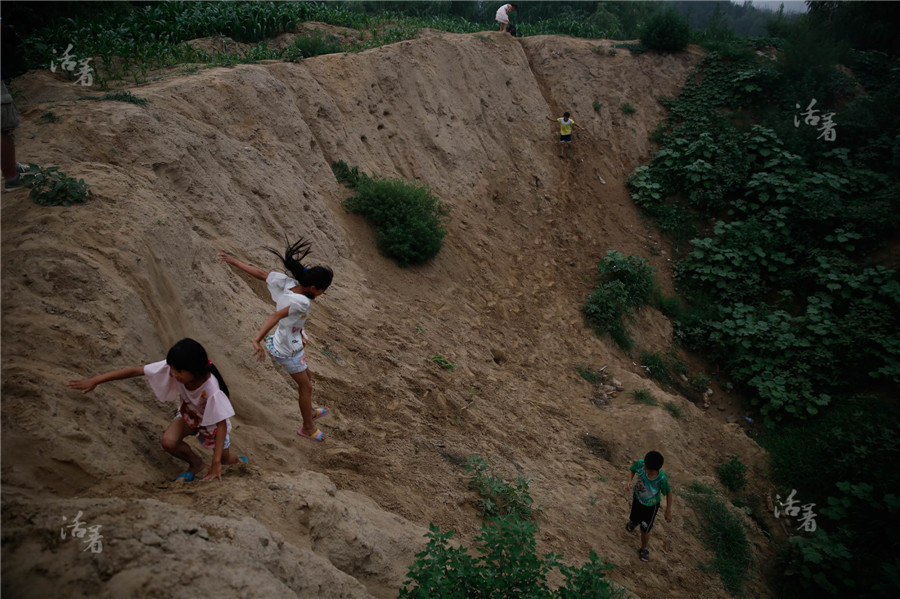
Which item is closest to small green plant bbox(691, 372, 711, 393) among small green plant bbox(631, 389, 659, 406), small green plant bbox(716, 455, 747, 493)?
small green plant bbox(631, 389, 659, 406)

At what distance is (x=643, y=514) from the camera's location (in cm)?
537

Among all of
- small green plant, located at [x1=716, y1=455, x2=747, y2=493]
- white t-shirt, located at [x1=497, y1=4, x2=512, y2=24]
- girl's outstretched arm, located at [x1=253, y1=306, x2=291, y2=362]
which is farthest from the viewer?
white t-shirt, located at [x1=497, y1=4, x2=512, y2=24]

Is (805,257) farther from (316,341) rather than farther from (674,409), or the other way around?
(316,341)

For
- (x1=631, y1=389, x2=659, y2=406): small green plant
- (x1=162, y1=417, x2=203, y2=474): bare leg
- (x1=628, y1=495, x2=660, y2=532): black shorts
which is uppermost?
(x1=631, y1=389, x2=659, y2=406): small green plant

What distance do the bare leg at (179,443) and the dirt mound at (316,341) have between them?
16 centimetres

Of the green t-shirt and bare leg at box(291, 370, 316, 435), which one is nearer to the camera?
bare leg at box(291, 370, 316, 435)

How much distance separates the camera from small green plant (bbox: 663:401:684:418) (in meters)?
7.61

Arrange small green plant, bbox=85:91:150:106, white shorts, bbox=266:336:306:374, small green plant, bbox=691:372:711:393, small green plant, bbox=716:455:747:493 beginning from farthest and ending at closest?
small green plant, bbox=691:372:711:393, small green plant, bbox=716:455:747:493, small green plant, bbox=85:91:150:106, white shorts, bbox=266:336:306:374

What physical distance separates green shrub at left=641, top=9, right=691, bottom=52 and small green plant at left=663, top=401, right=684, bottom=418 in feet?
36.7

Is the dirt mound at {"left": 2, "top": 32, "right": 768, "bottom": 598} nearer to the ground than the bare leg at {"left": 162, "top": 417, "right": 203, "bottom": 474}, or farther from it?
farther from it

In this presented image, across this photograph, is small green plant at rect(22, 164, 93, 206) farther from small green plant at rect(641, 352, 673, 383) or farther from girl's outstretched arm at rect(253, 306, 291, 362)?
small green plant at rect(641, 352, 673, 383)

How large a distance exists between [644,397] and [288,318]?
5588 millimetres

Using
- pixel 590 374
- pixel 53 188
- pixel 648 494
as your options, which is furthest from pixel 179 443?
pixel 590 374

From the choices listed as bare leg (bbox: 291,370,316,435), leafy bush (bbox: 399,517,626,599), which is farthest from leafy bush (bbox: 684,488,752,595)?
bare leg (bbox: 291,370,316,435)
